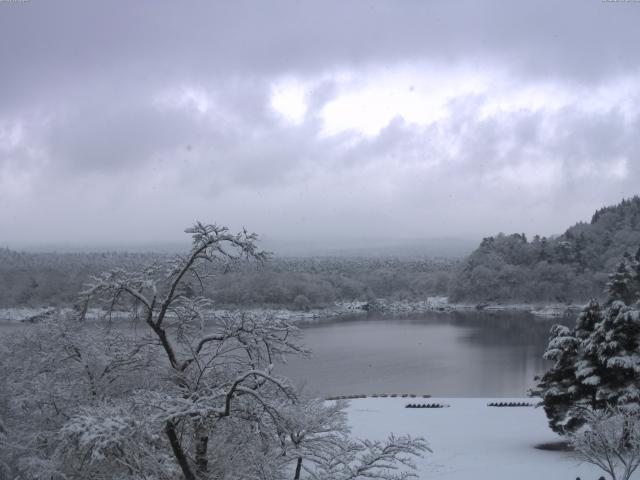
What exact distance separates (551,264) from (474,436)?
56.5 metres

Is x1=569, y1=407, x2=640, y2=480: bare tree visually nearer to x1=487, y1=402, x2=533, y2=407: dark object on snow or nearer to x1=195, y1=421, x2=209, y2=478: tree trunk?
x1=195, y1=421, x2=209, y2=478: tree trunk

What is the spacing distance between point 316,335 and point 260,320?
3726 centimetres

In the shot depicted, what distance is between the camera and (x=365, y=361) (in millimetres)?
29125

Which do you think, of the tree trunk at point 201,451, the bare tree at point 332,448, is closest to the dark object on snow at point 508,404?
the bare tree at point 332,448

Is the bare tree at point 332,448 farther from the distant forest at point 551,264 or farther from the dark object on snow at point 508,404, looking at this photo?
the distant forest at point 551,264

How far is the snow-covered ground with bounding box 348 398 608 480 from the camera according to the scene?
422 inches

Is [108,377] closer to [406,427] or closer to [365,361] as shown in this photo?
[406,427]

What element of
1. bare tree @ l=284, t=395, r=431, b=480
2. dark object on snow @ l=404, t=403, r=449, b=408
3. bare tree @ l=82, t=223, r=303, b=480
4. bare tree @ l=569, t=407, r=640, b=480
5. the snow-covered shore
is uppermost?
bare tree @ l=82, t=223, r=303, b=480

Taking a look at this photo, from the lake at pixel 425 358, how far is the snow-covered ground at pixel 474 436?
250cm

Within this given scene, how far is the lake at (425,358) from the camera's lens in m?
23.6

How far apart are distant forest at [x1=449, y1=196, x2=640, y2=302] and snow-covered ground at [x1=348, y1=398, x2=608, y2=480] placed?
4744cm

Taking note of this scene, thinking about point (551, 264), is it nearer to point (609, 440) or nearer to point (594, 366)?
point (594, 366)

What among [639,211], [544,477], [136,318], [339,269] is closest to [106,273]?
[136,318]

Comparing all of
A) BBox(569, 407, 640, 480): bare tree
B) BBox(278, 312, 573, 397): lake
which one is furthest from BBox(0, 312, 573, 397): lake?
BBox(569, 407, 640, 480): bare tree
